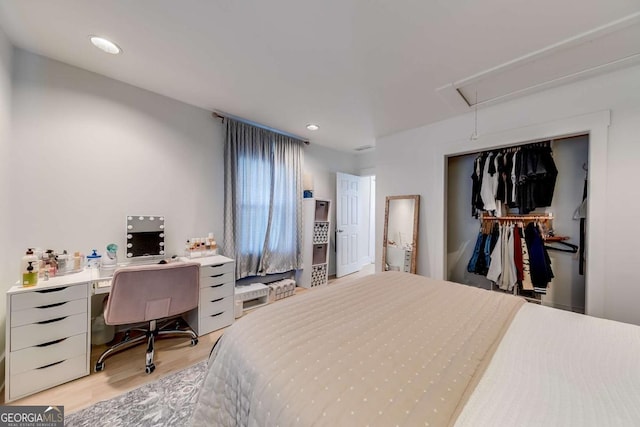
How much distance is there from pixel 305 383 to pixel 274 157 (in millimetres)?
3022

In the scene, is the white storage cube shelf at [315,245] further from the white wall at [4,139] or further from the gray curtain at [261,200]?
the white wall at [4,139]

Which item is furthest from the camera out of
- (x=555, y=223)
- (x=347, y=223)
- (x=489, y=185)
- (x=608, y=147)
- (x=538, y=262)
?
(x=347, y=223)

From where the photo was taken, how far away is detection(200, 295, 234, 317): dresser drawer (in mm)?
2322

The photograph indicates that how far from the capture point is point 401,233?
3221 millimetres

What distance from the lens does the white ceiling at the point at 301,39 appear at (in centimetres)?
136

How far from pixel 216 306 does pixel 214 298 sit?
0.09m

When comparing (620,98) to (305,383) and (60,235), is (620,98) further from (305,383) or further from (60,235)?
(60,235)

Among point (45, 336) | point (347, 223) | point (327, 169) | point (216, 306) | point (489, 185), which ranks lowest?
point (216, 306)

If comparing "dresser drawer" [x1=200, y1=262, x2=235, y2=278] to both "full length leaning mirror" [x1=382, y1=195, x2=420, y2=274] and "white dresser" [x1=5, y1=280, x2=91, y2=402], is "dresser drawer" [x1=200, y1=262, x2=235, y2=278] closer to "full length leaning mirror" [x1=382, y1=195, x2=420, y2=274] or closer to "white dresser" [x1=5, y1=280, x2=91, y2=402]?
"white dresser" [x1=5, y1=280, x2=91, y2=402]

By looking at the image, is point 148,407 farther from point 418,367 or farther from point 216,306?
point 418,367

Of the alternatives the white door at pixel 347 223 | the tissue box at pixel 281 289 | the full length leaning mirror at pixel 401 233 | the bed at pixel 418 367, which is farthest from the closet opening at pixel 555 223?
the tissue box at pixel 281 289

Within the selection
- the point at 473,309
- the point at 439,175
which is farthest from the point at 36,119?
the point at 439,175

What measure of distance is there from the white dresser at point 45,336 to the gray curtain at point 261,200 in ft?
4.62

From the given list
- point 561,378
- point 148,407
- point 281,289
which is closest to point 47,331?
point 148,407
